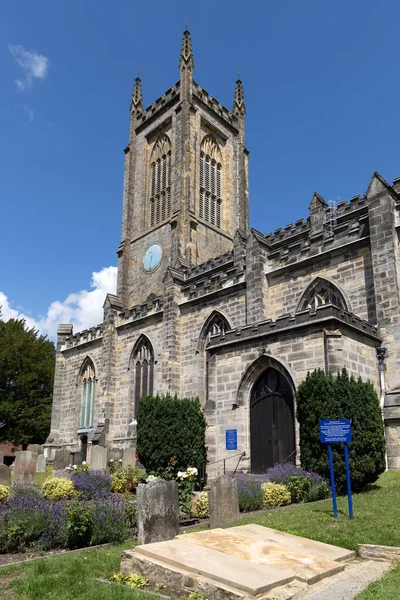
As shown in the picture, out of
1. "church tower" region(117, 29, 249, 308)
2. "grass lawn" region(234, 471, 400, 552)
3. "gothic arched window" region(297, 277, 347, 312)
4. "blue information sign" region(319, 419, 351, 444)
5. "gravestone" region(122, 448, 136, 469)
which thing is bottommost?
"grass lawn" region(234, 471, 400, 552)

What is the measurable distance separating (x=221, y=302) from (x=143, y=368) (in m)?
7.34

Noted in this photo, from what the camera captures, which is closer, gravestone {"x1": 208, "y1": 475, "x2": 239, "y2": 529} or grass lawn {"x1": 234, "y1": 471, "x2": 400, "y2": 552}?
grass lawn {"x1": 234, "y1": 471, "x2": 400, "y2": 552}

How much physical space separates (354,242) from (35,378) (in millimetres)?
31048

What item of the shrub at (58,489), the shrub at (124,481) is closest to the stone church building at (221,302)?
the shrub at (124,481)

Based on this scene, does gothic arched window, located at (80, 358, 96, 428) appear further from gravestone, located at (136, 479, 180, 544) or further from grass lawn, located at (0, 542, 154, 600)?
grass lawn, located at (0, 542, 154, 600)

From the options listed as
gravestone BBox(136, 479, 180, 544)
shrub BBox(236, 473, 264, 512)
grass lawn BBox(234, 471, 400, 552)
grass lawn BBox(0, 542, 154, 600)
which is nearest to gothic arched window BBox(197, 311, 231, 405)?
shrub BBox(236, 473, 264, 512)

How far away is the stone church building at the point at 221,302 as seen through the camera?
52.4 feet

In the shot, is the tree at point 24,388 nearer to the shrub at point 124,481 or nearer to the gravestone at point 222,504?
the shrub at point 124,481

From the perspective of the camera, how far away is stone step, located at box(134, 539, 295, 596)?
16.6 ft

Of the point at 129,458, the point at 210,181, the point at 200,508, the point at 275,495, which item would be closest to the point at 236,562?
the point at 200,508

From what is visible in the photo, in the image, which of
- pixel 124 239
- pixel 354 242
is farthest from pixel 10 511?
pixel 124 239

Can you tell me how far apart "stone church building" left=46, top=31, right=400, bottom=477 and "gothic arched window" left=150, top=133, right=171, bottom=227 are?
0.13 metres

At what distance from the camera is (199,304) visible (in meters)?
25.3

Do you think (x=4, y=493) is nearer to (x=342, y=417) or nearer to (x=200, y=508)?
(x=200, y=508)
